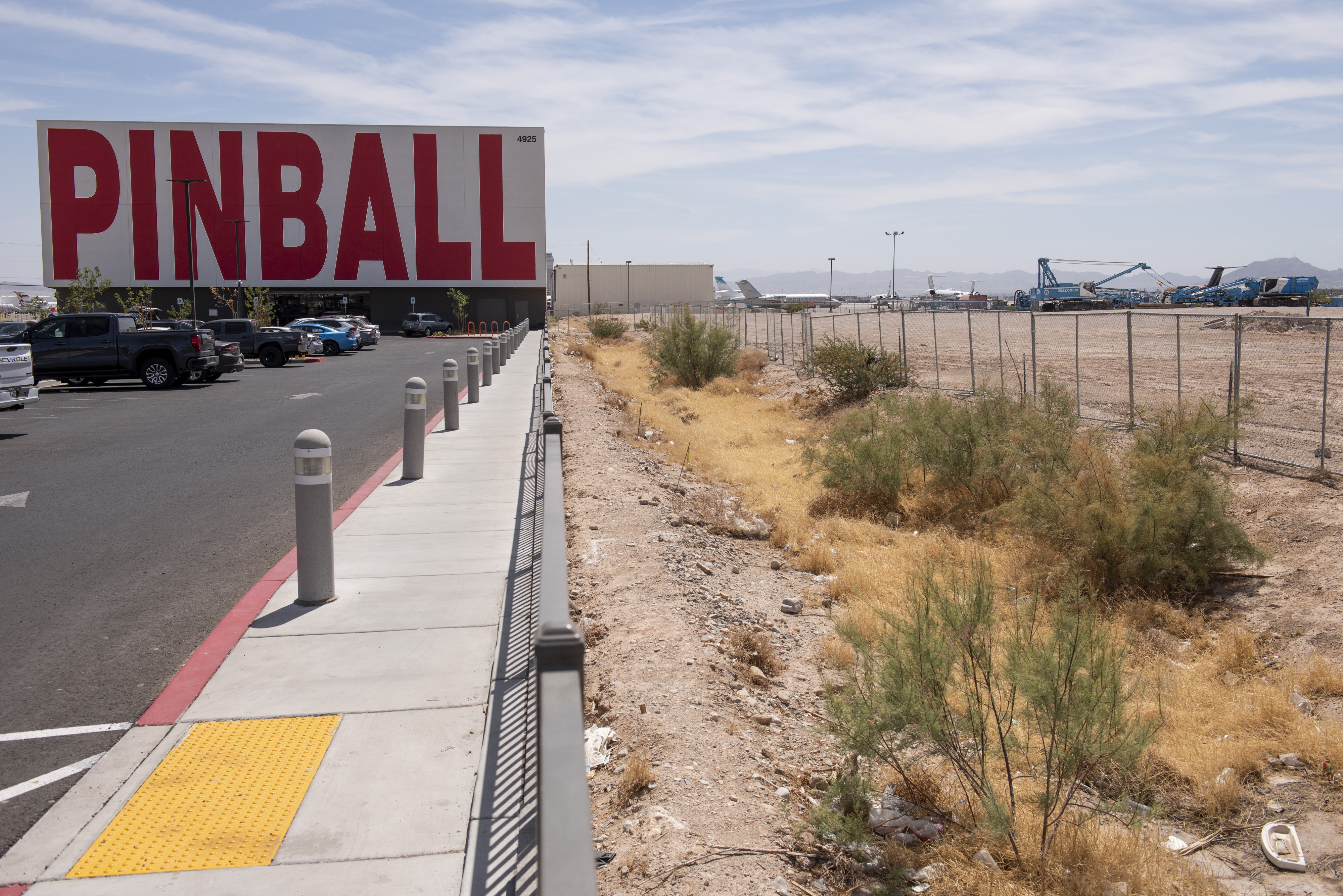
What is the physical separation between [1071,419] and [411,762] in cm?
1005

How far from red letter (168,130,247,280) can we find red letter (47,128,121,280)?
375 centimetres

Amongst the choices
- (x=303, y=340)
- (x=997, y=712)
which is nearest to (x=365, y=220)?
(x=303, y=340)

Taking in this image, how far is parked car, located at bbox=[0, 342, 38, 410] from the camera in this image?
1655cm

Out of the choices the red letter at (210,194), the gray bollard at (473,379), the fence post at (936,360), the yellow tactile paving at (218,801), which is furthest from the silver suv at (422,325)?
the yellow tactile paving at (218,801)

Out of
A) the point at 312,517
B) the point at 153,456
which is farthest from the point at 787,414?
the point at 312,517

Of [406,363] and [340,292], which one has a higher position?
[340,292]

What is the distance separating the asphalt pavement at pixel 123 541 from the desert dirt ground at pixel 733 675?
2655 millimetres

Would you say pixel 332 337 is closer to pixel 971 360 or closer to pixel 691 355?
pixel 691 355

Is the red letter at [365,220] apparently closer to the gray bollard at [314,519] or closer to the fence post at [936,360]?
the fence post at [936,360]

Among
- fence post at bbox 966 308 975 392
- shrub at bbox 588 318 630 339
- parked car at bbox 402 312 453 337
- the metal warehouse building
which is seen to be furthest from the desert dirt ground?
the metal warehouse building

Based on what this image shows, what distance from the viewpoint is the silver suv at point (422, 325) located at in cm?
6191

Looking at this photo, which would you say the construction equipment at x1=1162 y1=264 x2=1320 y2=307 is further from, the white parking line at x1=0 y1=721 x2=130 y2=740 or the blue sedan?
the white parking line at x1=0 y1=721 x2=130 y2=740

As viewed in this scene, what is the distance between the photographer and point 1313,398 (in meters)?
21.0

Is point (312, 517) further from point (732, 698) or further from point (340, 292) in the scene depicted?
point (340, 292)
